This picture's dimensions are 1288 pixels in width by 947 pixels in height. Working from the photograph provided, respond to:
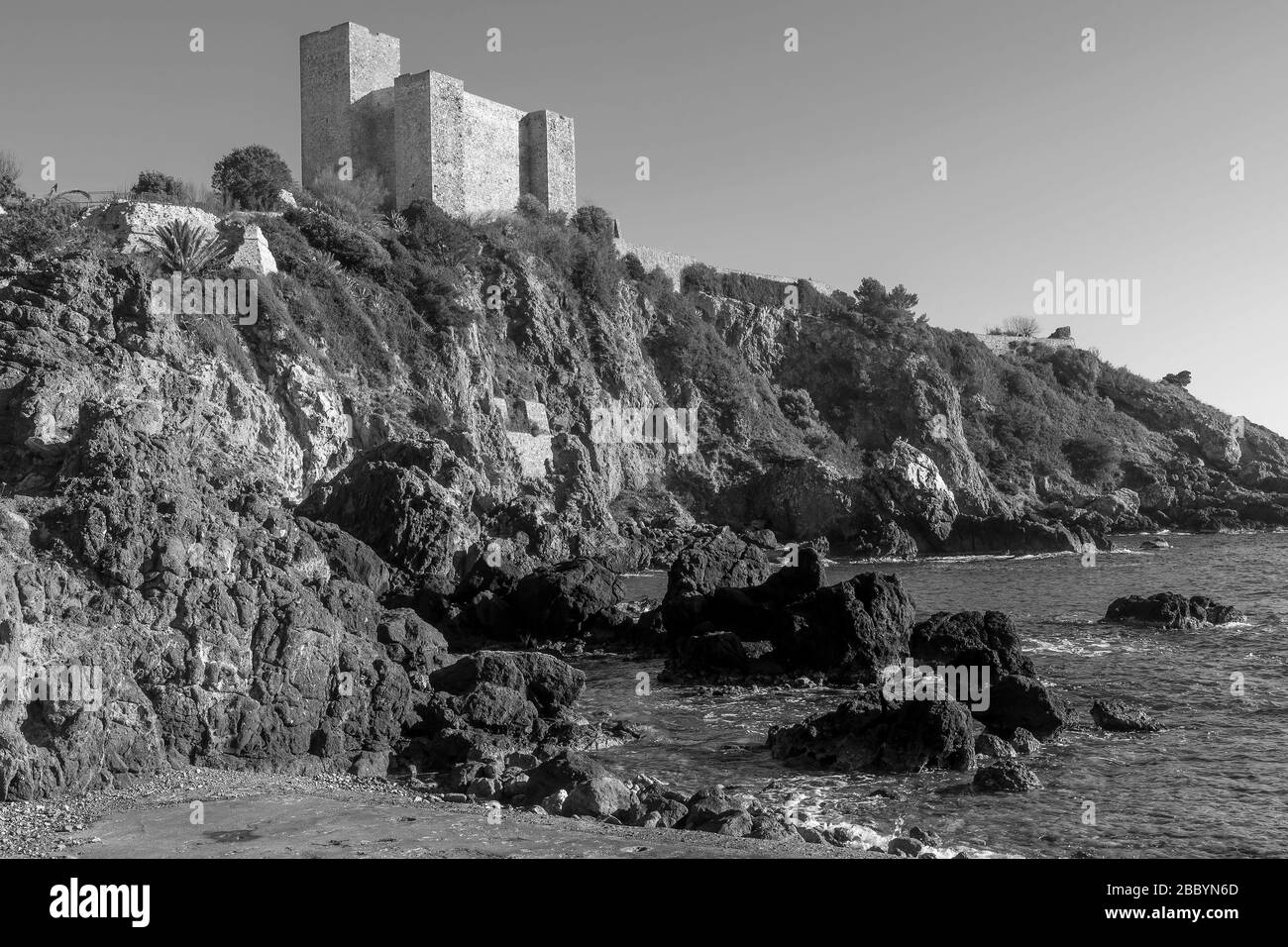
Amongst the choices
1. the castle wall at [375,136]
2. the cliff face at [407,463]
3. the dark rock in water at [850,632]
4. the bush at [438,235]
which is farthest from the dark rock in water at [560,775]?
the castle wall at [375,136]

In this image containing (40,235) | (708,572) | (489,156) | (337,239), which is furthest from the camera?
(489,156)

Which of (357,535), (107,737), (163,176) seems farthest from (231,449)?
(107,737)

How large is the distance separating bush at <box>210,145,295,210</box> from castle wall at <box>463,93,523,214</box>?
886 centimetres

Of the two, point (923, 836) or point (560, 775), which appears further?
point (560, 775)

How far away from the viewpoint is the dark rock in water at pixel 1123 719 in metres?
14.7

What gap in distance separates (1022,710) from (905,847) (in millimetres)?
5435

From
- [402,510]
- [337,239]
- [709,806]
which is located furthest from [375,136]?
[709,806]

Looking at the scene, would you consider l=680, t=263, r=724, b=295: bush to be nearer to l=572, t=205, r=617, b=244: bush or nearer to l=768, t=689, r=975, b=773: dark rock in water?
l=572, t=205, r=617, b=244: bush

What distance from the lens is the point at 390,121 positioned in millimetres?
45531

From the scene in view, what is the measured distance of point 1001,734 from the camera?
14273 mm

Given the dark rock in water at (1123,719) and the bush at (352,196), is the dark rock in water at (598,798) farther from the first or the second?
the bush at (352,196)

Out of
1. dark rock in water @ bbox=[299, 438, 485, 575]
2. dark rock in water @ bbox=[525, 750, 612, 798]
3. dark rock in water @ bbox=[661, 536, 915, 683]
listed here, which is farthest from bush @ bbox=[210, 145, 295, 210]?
dark rock in water @ bbox=[525, 750, 612, 798]

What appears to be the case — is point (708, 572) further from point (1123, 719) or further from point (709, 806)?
point (709, 806)

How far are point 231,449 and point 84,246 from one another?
6.90m
